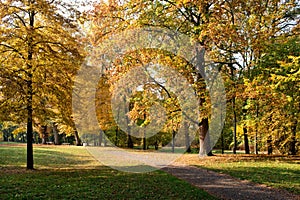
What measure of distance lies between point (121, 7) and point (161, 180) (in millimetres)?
10735

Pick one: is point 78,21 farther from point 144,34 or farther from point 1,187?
point 1,187

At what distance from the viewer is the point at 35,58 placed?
1365 centimetres

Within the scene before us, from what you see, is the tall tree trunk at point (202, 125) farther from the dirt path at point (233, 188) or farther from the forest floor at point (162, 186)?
the dirt path at point (233, 188)

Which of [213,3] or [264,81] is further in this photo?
[213,3]

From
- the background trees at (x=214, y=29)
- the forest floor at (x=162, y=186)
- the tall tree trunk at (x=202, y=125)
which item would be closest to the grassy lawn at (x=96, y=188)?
the forest floor at (x=162, y=186)

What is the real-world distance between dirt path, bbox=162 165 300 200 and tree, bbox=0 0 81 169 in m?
6.91

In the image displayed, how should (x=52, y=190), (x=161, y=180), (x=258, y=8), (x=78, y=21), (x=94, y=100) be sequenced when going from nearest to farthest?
(x=52, y=190) → (x=161, y=180) → (x=78, y=21) → (x=258, y=8) → (x=94, y=100)

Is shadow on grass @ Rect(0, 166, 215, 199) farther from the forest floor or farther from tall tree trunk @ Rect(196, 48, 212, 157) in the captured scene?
tall tree trunk @ Rect(196, 48, 212, 157)

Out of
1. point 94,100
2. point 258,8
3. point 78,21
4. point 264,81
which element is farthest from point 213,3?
point 94,100

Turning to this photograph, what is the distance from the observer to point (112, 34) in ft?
56.1

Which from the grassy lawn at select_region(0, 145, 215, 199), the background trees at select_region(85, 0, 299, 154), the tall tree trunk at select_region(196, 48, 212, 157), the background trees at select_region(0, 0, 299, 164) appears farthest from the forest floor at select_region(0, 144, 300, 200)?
the tall tree trunk at select_region(196, 48, 212, 157)

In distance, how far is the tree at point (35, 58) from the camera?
38.9 ft

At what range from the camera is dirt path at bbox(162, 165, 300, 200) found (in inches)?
322

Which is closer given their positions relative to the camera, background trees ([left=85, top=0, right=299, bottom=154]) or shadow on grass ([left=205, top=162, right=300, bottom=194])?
shadow on grass ([left=205, top=162, right=300, bottom=194])
